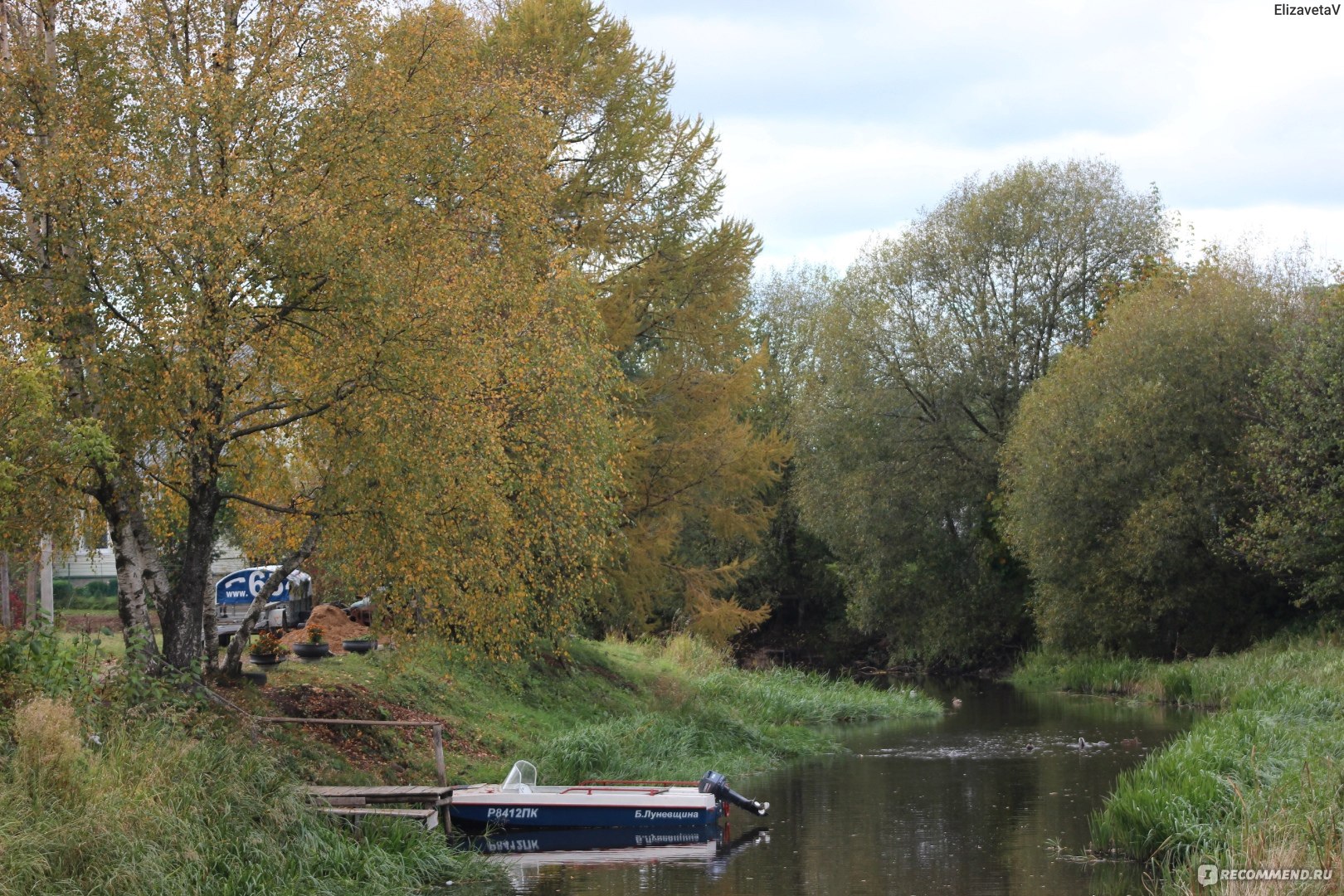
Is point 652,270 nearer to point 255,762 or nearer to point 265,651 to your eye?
point 265,651

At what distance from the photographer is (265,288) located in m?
15.2

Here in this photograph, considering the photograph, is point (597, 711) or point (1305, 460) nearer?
point (597, 711)

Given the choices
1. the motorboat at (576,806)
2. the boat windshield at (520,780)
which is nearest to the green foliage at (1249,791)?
the motorboat at (576,806)

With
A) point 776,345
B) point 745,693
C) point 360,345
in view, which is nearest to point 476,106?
point 360,345

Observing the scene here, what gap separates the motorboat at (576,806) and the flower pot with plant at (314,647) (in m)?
5.56

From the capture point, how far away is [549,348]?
18203mm

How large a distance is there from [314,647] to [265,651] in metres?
1.24

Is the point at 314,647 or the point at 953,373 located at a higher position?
the point at 953,373

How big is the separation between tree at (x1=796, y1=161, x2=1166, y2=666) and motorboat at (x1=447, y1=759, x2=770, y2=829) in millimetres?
26626

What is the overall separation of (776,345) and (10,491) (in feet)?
141

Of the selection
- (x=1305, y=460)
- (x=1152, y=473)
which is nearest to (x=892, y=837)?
(x=1305, y=460)

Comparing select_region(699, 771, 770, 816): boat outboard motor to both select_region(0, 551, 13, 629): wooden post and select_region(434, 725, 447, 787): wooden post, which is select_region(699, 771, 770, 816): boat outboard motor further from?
select_region(0, 551, 13, 629): wooden post

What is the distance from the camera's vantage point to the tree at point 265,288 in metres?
14.4

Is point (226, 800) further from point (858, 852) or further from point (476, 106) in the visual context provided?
point (476, 106)
